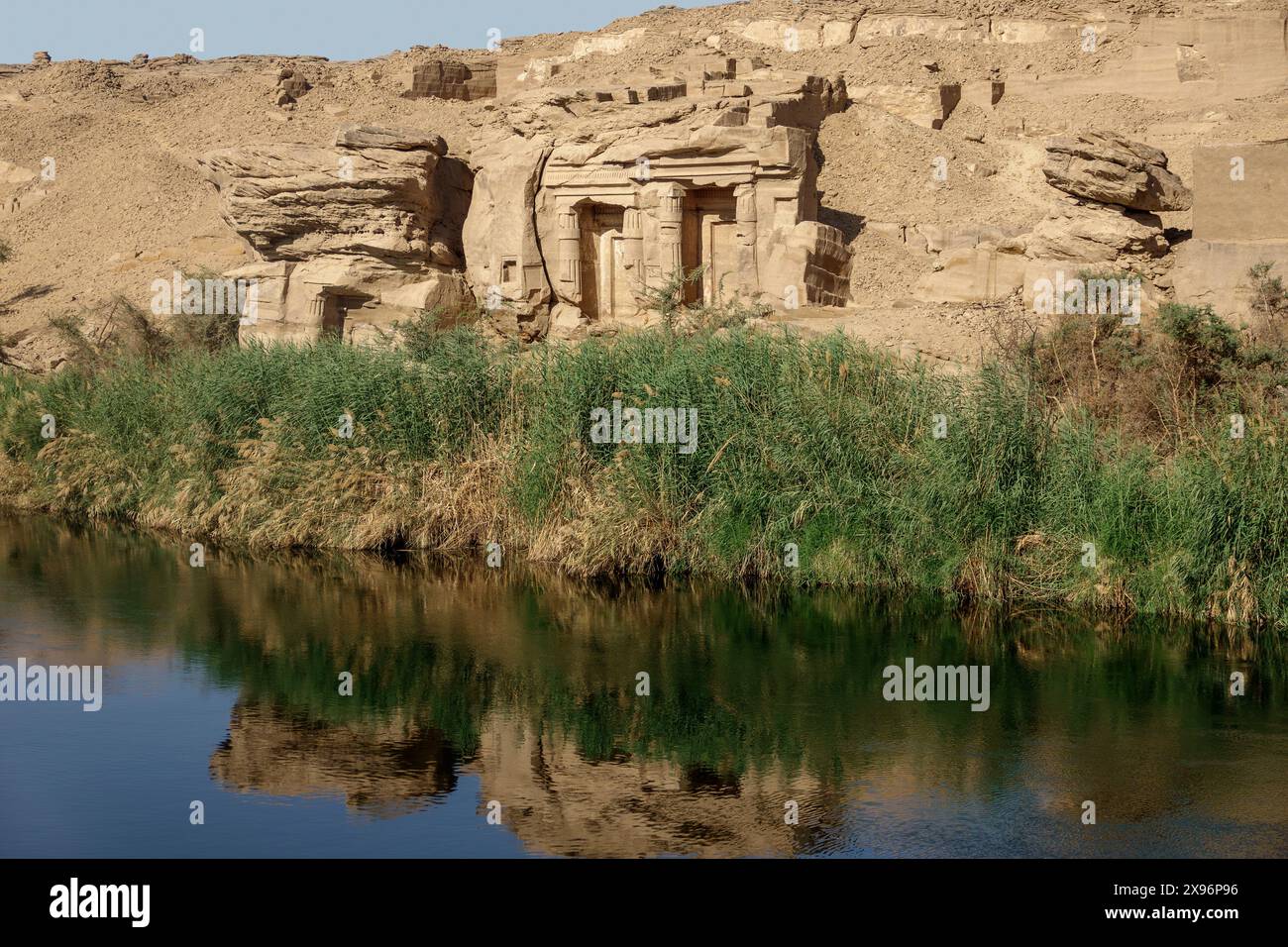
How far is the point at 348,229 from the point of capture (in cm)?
2322

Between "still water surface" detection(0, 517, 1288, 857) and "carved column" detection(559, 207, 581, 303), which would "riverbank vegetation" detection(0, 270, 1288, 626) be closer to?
"still water surface" detection(0, 517, 1288, 857)

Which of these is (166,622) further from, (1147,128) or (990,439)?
(1147,128)

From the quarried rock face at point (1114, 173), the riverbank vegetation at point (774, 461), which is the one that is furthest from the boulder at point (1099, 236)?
the riverbank vegetation at point (774, 461)

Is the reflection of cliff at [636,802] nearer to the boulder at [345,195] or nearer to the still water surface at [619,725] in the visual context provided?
the still water surface at [619,725]

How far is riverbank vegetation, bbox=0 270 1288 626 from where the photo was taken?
490 inches

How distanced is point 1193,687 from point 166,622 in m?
8.47
